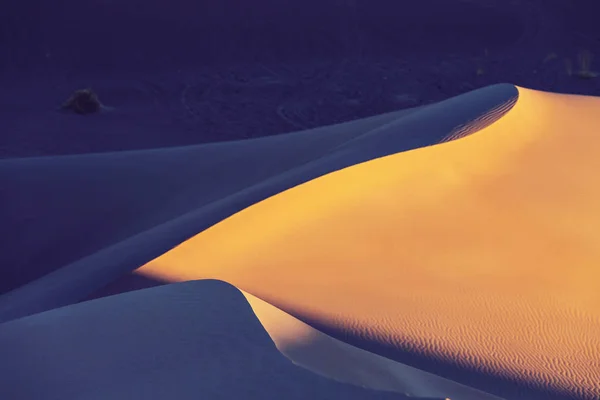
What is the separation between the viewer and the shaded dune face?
2255 cm

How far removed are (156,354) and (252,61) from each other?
63.7 ft

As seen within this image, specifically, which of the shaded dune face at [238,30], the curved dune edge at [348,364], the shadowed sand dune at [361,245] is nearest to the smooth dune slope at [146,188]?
the shadowed sand dune at [361,245]

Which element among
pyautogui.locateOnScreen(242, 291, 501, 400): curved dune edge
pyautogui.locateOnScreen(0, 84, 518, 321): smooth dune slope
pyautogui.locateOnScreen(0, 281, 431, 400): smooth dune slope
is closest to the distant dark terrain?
pyautogui.locateOnScreen(0, 84, 518, 321): smooth dune slope

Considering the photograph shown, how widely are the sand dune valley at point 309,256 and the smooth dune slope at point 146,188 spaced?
0.11 feet

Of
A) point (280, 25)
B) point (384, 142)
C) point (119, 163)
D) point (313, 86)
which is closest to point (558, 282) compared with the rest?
point (384, 142)

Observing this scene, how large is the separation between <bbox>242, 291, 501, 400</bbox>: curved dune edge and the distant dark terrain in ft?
38.6

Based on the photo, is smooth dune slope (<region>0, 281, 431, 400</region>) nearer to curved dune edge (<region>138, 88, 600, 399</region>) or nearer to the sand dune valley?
the sand dune valley

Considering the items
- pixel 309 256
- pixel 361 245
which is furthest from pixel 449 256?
pixel 309 256

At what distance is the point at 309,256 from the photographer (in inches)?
237

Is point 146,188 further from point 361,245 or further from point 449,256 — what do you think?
point 449,256

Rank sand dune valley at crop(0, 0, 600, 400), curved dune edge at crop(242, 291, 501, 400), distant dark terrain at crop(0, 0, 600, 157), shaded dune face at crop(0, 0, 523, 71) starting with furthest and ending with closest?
shaded dune face at crop(0, 0, 523, 71) < distant dark terrain at crop(0, 0, 600, 157) < sand dune valley at crop(0, 0, 600, 400) < curved dune edge at crop(242, 291, 501, 400)

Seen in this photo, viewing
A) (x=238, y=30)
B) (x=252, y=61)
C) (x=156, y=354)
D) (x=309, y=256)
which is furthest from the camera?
(x=238, y=30)

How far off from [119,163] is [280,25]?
15637mm

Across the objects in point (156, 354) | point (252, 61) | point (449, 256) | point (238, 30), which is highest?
point (238, 30)
